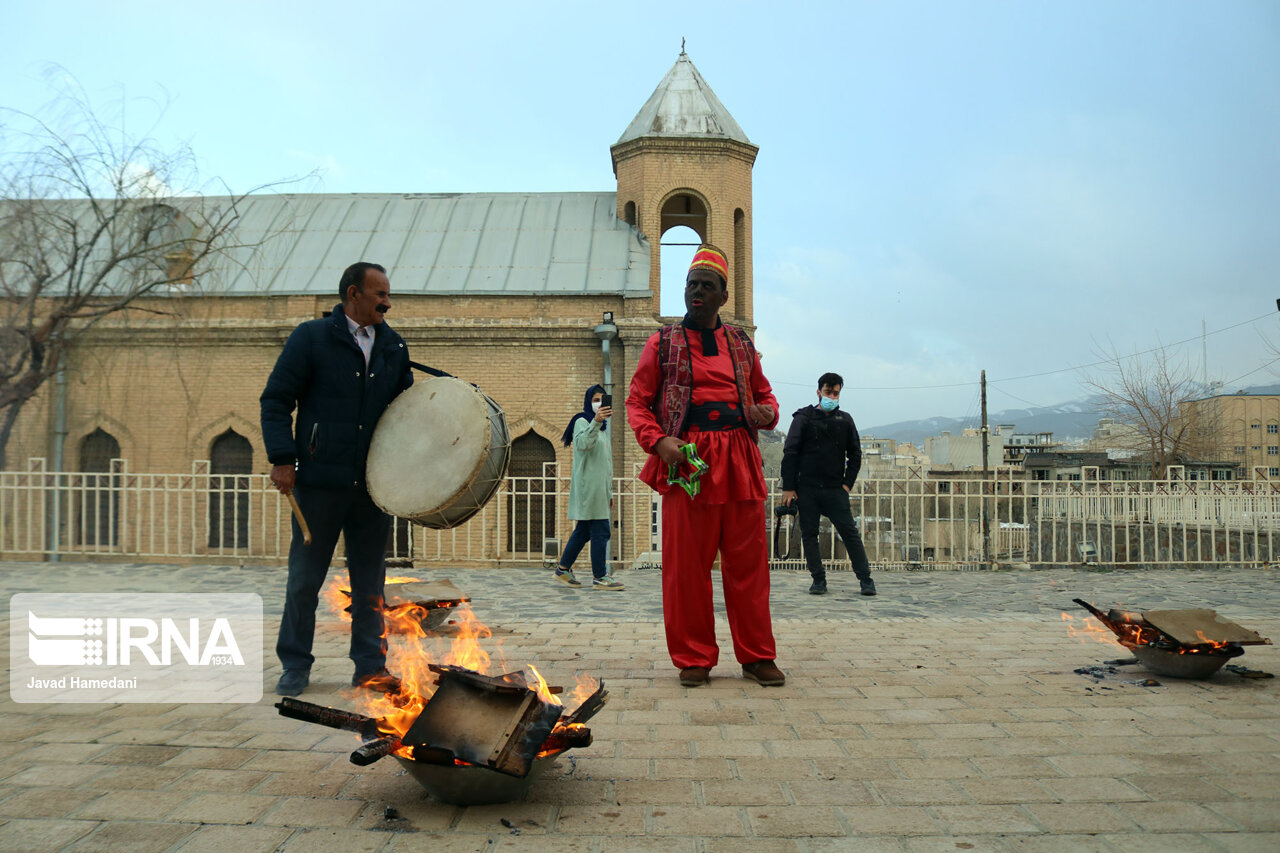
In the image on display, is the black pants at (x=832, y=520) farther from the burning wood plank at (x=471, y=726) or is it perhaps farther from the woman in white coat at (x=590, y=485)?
the burning wood plank at (x=471, y=726)

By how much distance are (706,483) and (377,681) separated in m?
1.91

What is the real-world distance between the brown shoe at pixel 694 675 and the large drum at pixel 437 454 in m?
1.35

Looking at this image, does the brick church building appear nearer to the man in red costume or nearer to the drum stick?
the man in red costume

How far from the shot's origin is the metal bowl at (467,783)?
2.64 m

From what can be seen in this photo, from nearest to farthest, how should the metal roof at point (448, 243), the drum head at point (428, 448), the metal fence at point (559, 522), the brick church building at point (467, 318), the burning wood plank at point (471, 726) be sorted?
1. the burning wood plank at point (471, 726)
2. the drum head at point (428, 448)
3. the metal fence at point (559, 522)
4. the brick church building at point (467, 318)
5. the metal roof at point (448, 243)

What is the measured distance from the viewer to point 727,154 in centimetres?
2078

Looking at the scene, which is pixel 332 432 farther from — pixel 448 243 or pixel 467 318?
pixel 448 243

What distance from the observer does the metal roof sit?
65.8 ft

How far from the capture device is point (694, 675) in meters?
4.43

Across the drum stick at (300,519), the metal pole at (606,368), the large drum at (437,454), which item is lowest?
the drum stick at (300,519)

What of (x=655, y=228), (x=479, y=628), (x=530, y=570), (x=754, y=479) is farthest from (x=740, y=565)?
(x=655, y=228)

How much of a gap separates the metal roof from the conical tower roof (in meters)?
2.21

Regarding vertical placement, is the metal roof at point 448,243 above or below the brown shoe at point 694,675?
above

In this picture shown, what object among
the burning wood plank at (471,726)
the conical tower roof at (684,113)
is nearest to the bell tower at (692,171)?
the conical tower roof at (684,113)
